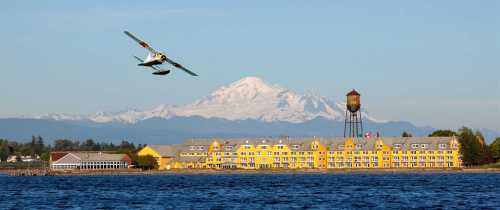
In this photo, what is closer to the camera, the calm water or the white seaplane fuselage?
the white seaplane fuselage

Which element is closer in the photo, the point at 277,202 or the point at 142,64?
the point at 142,64

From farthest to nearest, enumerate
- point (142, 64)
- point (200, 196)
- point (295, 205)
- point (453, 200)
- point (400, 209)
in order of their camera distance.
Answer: point (200, 196) < point (453, 200) < point (295, 205) < point (400, 209) < point (142, 64)

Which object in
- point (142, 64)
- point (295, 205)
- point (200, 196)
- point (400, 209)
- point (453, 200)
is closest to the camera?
point (142, 64)

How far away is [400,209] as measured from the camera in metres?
86.8

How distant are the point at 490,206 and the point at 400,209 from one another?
7.63m

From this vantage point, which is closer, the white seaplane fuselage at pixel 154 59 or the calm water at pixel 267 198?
the white seaplane fuselage at pixel 154 59

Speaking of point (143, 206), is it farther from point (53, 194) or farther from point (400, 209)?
point (53, 194)

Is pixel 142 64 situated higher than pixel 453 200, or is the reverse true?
pixel 142 64

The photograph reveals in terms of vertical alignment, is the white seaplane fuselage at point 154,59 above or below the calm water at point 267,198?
above

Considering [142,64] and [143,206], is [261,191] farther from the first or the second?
[142,64]

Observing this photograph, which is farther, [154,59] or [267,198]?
[267,198]

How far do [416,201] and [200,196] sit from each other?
73.9 ft

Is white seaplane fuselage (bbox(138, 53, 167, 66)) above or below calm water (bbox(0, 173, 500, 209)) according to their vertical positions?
above

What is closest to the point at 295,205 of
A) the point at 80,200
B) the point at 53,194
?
the point at 80,200
